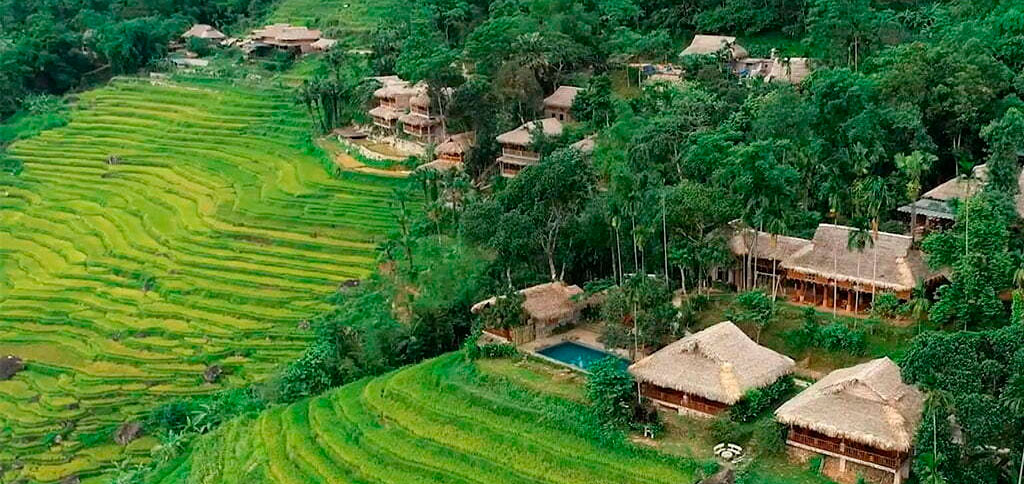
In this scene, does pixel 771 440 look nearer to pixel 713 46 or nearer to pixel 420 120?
pixel 420 120

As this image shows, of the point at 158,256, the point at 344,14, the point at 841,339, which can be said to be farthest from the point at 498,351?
the point at 344,14

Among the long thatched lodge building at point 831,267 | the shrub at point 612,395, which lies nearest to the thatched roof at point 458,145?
the long thatched lodge building at point 831,267

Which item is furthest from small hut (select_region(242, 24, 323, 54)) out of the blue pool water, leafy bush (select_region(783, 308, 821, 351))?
leafy bush (select_region(783, 308, 821, 351))

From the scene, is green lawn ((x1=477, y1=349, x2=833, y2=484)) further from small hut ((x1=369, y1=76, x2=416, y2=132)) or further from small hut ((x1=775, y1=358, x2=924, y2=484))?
small hut ((x1=369, y1=76, x2=416, y2=132))

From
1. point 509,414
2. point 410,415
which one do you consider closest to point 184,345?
point 410,415

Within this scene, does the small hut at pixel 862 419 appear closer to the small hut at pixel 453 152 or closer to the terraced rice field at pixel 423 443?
the terraced rice field at pixel 423 443

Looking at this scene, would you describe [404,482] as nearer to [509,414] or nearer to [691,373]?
[509,414]
